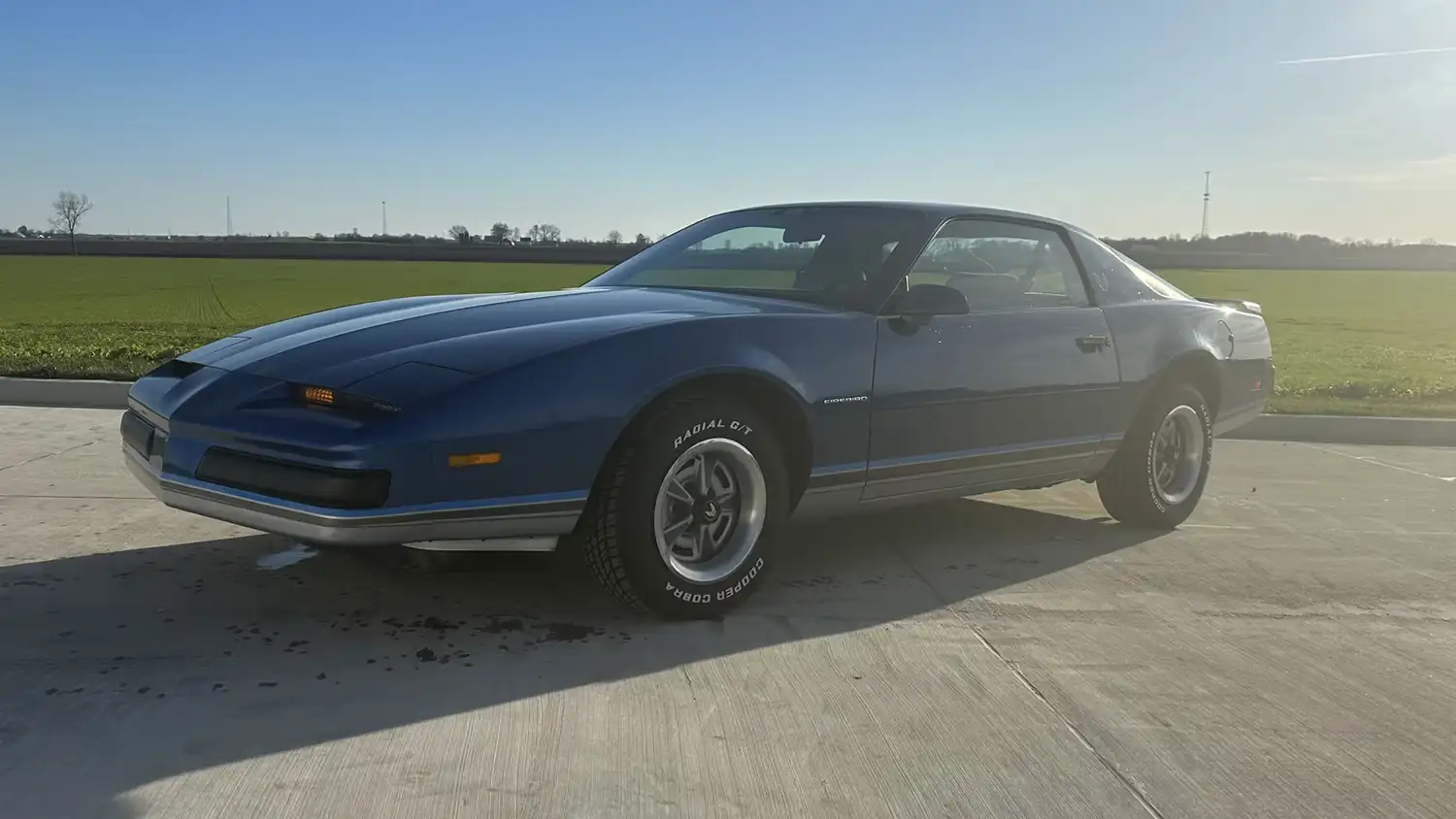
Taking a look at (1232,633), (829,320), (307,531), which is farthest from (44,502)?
(1232,633)

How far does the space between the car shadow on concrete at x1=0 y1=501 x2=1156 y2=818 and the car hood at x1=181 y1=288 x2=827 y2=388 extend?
0.57 meters

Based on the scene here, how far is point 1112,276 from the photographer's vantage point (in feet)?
16.0

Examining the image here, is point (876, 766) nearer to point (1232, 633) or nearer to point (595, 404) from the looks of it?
point (595, 404)

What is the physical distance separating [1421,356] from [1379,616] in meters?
14.1

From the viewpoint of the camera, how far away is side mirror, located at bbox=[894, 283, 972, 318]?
379cm

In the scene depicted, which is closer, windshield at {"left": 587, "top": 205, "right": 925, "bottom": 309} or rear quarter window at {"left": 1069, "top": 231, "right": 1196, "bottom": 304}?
windshield at {"left": 587, "top": 205, "right": 925, "bottom": 309}

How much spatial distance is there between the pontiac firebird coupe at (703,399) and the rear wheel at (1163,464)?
22 millimetres

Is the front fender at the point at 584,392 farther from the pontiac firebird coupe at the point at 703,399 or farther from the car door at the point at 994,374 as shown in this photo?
the car door at the point at 994,374

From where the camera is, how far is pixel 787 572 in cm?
410

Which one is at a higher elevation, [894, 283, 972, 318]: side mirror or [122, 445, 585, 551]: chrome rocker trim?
[894, 283, 972, 318]: side mirror

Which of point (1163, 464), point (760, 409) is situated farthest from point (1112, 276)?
point (760, 409)

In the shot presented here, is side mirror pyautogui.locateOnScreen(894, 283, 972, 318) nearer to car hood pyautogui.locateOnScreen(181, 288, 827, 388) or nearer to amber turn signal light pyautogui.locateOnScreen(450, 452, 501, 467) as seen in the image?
car hood pyautogui.locateOnScreen(181, 288, 827, 388)

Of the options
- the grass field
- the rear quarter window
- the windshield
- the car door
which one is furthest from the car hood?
the grass field

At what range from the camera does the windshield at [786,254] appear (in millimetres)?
4016
